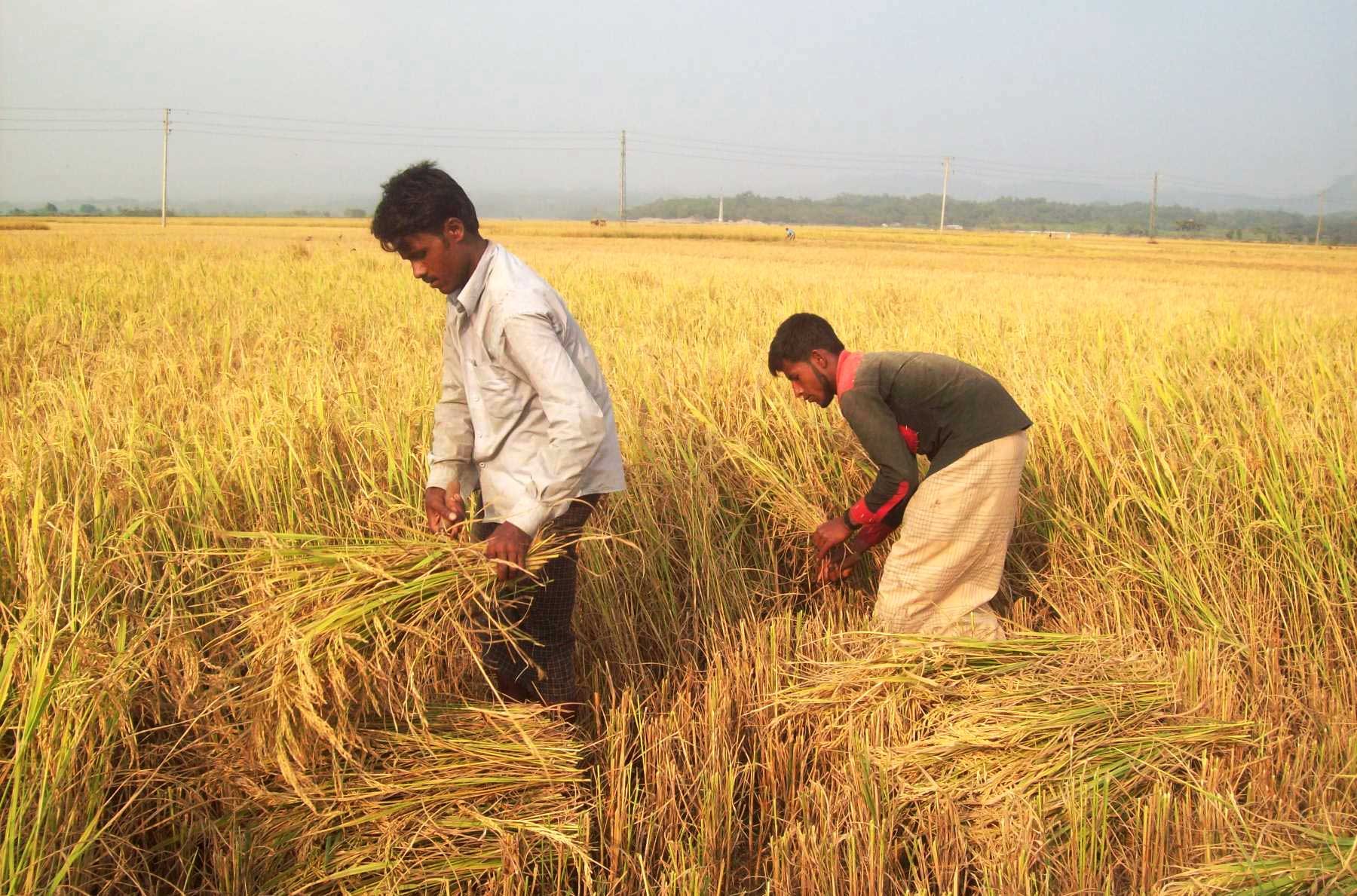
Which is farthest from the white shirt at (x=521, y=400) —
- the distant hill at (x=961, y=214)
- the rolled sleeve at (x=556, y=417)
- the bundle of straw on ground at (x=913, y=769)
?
the distant hill at (x=961, y=214)

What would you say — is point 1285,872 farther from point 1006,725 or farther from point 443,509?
point 443,509

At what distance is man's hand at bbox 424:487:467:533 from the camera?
2.13 m

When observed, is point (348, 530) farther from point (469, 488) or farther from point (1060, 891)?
point (1060, 891)

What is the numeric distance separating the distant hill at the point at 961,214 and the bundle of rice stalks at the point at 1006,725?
126247 millimetres

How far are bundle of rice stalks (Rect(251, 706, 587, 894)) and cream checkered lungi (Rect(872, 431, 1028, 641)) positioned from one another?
119cm

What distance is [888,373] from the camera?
2.63 m

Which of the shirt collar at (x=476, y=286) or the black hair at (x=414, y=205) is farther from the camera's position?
the shirt collar at (x=476, y=286)

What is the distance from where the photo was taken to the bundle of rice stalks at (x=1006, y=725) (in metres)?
2.06

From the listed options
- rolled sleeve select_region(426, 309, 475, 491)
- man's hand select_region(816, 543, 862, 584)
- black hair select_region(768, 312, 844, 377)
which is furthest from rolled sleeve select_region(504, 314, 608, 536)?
man's hand select_region(816, 543, 862, 584)

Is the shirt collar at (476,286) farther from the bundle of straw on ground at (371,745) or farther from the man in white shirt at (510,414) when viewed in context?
the bundle of straw on ground at (371,745)

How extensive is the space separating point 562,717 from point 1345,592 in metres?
2.48

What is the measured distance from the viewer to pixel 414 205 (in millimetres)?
1812

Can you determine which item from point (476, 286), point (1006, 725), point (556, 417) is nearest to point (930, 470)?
point (1006, 725)

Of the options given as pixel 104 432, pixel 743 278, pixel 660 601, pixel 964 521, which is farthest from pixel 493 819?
pixel 743 278
